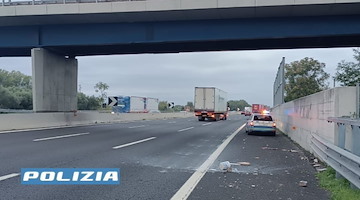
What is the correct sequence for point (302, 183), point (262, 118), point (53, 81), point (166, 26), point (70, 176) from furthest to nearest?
point (53, 81), point (262, 118), point (166, 26), point (70, 176), point (302, 183)

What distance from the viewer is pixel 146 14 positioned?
18.6 m

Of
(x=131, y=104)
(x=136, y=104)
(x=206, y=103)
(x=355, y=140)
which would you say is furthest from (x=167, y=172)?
(x=136, y=104)

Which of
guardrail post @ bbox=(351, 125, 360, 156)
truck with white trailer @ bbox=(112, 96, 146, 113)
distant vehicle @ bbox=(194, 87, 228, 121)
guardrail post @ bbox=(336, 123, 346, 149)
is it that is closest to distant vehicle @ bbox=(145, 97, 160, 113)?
truck with white trailer @ bbox=(112, 96, 146, 113)

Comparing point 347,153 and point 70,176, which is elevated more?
point 347,153

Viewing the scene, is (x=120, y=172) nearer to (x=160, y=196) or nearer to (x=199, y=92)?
(x=160, y=196)

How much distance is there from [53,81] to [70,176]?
1732cm

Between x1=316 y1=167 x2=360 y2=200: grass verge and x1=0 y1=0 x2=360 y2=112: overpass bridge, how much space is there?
10765mm

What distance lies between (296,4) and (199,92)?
92.4 ft

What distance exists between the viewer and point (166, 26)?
19797 millimetres

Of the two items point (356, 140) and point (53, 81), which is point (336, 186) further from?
point (53, 81)

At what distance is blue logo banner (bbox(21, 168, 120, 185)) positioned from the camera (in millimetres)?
7007

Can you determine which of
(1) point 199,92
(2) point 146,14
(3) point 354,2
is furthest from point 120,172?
(1) point 199,92

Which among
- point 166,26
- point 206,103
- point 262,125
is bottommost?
point 262,125

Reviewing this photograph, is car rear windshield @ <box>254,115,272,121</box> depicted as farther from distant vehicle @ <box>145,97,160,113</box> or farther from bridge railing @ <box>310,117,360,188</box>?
distant vehicle @ <box>145,97,160,113</box>
